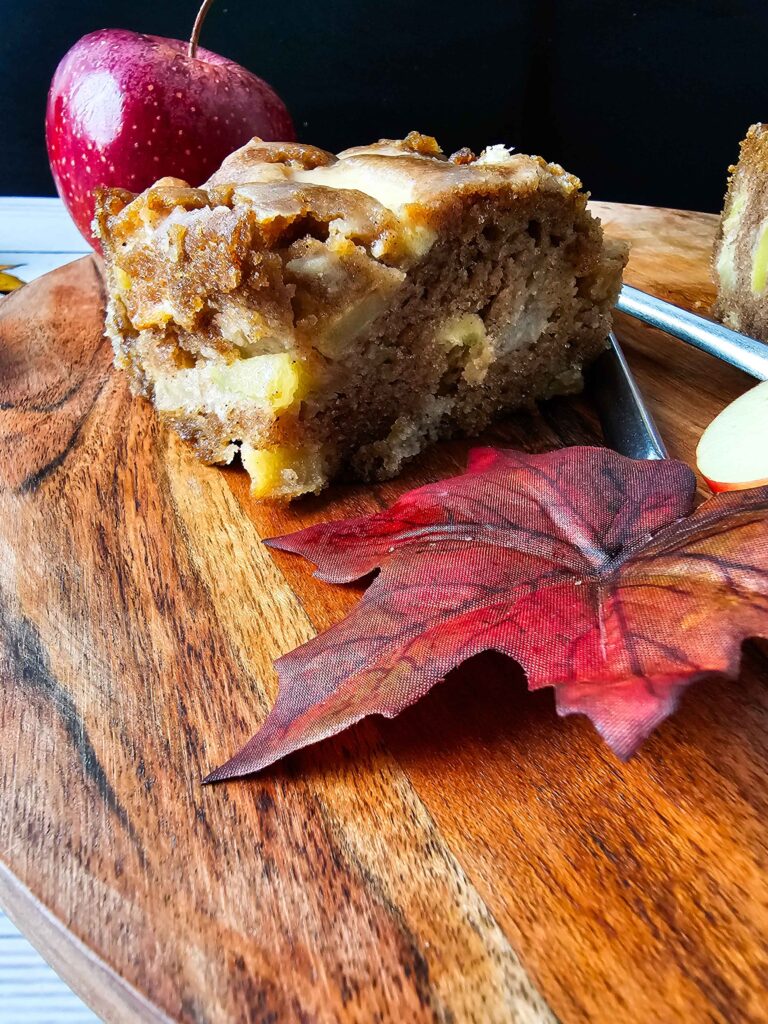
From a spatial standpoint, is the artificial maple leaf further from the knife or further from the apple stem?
the apple stem

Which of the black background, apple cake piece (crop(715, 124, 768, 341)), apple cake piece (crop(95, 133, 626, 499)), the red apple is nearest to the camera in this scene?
apple cake piece (crop(95, 133, 626, 499))

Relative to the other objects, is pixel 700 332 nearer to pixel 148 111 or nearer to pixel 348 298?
pixel 348 298

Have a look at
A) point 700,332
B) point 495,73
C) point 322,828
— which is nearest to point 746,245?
point 700,332

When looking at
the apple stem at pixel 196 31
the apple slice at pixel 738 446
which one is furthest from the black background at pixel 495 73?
the apple slice at pixel 738 446

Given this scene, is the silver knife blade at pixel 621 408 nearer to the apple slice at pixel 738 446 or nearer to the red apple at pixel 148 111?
the apple slice at pixel 738 446

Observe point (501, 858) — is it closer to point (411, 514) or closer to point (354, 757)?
point (354, 757)

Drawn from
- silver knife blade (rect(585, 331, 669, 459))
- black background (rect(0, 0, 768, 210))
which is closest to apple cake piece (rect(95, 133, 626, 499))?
silver knife blade (rect(585, 331, 669, 459))

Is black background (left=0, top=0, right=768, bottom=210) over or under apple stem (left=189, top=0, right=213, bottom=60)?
under
